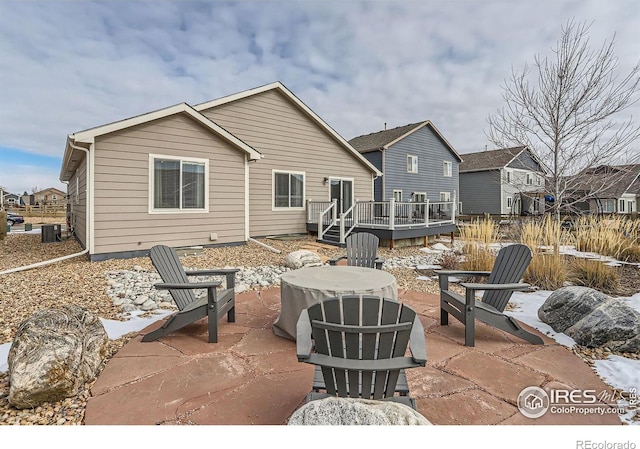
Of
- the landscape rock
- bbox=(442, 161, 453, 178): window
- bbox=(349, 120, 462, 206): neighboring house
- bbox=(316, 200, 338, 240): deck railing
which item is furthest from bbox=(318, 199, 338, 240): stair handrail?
bbox=(442, 161, 453, 178): window

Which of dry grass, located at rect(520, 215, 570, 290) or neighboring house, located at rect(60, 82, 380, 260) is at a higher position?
neighboring house, located at rect(60, 82, 380, 260)

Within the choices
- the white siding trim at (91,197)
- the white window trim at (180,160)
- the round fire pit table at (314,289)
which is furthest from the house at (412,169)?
the round fire pit table at (314,289)

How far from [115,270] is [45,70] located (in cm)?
348

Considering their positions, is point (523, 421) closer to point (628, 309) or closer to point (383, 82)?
point (628, 309)

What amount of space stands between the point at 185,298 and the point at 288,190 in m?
8.33

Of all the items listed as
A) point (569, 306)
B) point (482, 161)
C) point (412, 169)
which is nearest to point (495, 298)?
point (569, 306)

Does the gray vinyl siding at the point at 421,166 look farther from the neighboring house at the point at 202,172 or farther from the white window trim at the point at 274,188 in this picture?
the white window trim at the point at 274,188

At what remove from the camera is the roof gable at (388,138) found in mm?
18422

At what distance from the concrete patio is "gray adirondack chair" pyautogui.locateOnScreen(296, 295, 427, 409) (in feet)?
1.52

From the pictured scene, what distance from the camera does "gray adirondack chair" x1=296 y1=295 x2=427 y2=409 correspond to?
1612 mm

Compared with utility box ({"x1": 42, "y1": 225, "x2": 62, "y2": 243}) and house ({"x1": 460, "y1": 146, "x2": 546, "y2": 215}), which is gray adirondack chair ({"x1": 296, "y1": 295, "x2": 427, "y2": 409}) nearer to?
utility box ({"x1": 42, "y1": 225, "x2": 62, "y2": 243})

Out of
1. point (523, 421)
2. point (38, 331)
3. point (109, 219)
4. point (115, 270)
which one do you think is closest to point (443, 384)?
point (523, 421)

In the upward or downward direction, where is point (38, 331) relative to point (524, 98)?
downward
